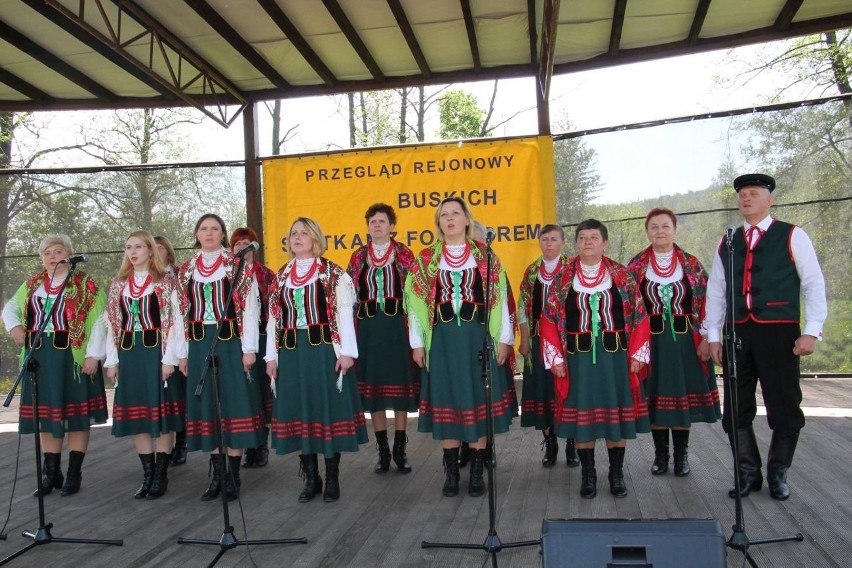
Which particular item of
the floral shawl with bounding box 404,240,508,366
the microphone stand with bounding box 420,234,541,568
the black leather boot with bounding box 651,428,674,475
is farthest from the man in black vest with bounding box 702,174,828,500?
the microphone stand with bounding box 420,234,541,568

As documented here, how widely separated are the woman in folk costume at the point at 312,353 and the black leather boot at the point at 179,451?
1.55m

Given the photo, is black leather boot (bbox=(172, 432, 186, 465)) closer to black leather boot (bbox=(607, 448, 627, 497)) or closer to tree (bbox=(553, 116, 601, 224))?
black leather boot (bbox=(607, 448, 627, 497))

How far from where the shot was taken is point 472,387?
3.95 meters

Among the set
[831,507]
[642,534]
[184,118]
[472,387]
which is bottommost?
[831,507]

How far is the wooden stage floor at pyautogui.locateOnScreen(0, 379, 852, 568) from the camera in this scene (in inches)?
127

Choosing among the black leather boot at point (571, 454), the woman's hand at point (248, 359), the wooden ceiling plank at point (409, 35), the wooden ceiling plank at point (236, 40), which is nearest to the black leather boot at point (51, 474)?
the woman's hand at point (248, 359)

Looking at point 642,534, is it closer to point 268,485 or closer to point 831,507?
point 831,507

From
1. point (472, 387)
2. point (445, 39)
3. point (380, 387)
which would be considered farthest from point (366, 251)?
point (445, 39)

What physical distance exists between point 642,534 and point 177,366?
3024mm

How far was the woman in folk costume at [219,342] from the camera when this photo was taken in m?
4.11

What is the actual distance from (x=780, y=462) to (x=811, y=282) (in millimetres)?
941

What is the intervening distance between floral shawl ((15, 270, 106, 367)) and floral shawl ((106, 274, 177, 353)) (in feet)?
0.62

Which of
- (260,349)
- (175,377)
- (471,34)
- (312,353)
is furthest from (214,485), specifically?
(471,34)

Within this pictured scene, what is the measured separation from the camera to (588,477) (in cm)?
395
